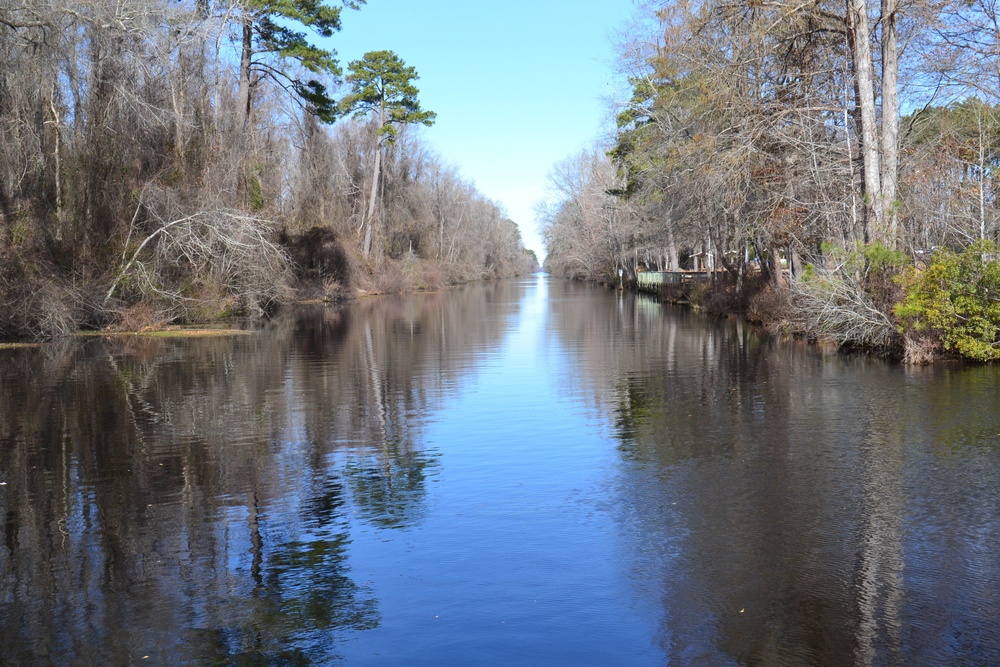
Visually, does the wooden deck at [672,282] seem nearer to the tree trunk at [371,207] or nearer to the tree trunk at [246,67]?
the tree trunk at [371,207]

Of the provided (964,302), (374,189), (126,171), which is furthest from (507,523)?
(374,189)

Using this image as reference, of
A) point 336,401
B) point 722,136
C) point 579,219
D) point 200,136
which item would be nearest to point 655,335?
point 722,136

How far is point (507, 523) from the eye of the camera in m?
8.53

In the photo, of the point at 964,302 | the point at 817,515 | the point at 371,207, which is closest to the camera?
the point at 817,515

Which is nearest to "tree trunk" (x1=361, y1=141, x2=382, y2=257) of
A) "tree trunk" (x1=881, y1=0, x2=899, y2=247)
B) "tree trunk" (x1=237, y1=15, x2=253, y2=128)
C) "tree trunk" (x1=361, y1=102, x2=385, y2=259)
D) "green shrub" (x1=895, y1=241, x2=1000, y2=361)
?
"tree trunk" (x1=361, y1=102, x2=385, y2=259)

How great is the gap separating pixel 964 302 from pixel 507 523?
1321cm

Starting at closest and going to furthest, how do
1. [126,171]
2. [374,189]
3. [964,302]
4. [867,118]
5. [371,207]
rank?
[964,302]
[867,118]
[126,171]
[374,189]
[371,207]

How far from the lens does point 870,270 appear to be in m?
21.1

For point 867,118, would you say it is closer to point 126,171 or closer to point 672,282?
point 126,171

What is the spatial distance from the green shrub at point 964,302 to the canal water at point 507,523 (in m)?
0.90

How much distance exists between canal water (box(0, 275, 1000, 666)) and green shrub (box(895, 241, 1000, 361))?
0.90 m

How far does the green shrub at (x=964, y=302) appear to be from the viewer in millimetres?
18000

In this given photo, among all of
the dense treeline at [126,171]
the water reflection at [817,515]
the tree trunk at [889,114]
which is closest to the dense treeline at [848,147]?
the tree trunk at [889,114]

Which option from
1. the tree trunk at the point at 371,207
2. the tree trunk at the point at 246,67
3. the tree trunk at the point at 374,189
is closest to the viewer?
the tree trunk at the point at 246,67
